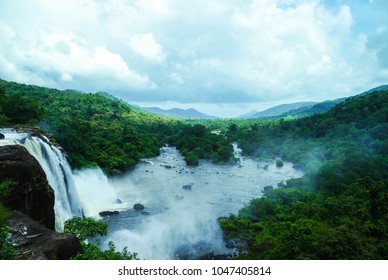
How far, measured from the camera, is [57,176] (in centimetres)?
2333

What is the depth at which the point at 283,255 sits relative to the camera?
1340 cm

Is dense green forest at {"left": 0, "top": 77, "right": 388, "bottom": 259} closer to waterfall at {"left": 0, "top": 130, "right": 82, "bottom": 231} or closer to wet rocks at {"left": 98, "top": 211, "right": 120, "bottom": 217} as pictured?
waterfall at {"left": 0, "top": 130, "right": 82, "bottom": 231}

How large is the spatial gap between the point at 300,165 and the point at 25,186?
42345 mm

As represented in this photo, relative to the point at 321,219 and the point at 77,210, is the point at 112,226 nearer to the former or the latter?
the point at 77,210

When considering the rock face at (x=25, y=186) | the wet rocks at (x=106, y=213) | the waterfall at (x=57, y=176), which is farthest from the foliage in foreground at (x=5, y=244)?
the wet rocks at (x=106, y=213)

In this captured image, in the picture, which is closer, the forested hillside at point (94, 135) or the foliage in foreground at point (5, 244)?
the foliage in foreground at point (5, 244)

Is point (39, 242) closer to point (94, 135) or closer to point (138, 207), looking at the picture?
point (138, 207)

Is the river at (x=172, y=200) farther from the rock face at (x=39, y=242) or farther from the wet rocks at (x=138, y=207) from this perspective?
the rock face at (x=39, y=242)

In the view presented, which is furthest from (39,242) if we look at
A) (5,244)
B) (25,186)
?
(25,186)

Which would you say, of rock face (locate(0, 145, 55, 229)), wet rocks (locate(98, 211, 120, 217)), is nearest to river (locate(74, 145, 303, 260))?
wet rocks (locate(98, 211, 120, 217))

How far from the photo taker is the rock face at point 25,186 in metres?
14.0

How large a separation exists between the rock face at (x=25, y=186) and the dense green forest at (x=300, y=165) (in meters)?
10.7

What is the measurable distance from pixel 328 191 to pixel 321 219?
8658 mm

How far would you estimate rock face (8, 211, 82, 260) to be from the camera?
1031 cm
